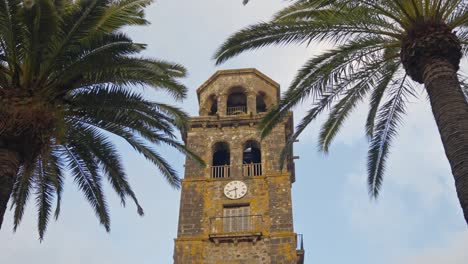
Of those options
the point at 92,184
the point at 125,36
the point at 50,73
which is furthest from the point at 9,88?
the point at 92,184

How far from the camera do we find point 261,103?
124 ft

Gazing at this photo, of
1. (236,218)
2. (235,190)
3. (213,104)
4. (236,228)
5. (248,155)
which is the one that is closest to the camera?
(236,228)

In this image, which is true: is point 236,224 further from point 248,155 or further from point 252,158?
point 248,155

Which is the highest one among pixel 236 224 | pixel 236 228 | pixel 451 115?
pixel 236 224

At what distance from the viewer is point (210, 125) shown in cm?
3469

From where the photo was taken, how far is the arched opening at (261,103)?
3700 centimetres

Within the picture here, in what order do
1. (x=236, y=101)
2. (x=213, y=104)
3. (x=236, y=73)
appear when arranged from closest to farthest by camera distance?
(x=213, y=104), (x=236, y=73), (x=236, y=101)

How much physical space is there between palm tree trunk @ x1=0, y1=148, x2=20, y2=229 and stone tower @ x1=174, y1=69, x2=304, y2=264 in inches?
633

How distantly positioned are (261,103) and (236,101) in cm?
152

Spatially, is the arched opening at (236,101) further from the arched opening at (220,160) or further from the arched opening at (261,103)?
the arched opening at (220,160)

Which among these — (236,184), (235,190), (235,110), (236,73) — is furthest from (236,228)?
(236,73)

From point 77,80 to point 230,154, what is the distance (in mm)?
20685

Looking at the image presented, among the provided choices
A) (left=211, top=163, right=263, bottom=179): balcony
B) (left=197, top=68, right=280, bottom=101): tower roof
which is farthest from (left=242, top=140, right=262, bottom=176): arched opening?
(left=197, top=68, right=280, bottom=101): tower roof

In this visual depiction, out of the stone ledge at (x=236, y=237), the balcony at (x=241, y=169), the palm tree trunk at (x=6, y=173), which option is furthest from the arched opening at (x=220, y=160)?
the palm tree trunk at (x=6, y=173)
